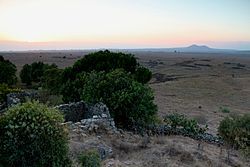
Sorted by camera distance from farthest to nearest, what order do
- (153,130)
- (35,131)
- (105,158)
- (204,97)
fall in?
(204,97) → (153,130) → (105,158) → (35,131)

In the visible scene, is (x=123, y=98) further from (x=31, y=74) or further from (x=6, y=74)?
(x=31, y=74)

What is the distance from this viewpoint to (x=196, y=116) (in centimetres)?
2709

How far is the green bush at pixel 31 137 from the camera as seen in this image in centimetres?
803

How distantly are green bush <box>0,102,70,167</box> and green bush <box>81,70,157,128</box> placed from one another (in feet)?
25.3

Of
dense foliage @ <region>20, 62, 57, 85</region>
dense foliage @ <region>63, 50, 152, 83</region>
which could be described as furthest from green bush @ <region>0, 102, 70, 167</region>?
dense foliage @ <region>20, 62, 57, 85</region>

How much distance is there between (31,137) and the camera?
8.01 metres

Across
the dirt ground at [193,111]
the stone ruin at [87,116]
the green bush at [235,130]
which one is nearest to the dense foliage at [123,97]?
the stone ruin at [87,116]

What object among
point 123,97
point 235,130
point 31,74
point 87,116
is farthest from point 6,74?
point 235,130

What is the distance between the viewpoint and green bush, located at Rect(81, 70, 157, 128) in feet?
52.6

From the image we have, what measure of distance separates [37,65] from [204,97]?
79.8ft

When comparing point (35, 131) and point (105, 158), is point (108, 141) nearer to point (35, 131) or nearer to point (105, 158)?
point (105, 158)

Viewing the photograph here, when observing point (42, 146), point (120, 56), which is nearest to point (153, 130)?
point (42, 146)

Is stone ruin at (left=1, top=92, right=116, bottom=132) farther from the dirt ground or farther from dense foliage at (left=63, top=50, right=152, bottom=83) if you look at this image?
dense foliage at (left=63, top=50, right=152, bottom=83)

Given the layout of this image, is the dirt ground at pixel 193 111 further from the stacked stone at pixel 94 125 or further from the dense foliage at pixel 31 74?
the dense foliage at pixel 31 74
